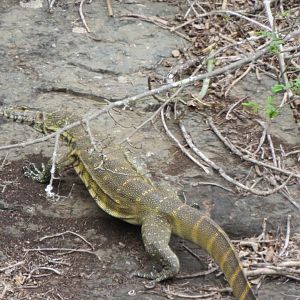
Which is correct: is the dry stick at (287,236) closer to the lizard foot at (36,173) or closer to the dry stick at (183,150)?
the dry stick at (183,150)

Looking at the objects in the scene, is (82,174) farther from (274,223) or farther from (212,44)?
(212,44)

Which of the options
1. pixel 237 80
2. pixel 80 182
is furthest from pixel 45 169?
pixel 237 80

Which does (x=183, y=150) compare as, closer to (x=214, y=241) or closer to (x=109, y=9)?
(x=214, y=241)

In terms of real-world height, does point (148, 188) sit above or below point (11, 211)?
above

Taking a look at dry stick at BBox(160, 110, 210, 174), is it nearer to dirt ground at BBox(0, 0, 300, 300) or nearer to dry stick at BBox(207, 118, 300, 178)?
dirt ground at BBox(0, 0, 300, 300)

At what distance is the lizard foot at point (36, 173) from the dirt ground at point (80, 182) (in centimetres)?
7

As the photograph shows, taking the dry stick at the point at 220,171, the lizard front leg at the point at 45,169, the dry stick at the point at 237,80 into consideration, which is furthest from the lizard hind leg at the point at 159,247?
the dry stick at the point at 237,80

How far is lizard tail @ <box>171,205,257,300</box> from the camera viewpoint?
17.3ft

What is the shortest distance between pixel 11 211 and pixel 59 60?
2.73m

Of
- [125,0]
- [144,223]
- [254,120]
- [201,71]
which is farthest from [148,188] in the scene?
[125,0]

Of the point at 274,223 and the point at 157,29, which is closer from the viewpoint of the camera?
the point at 274,223

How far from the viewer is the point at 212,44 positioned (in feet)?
29.8

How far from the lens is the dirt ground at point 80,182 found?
5758 mm

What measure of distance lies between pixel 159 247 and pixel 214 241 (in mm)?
448
